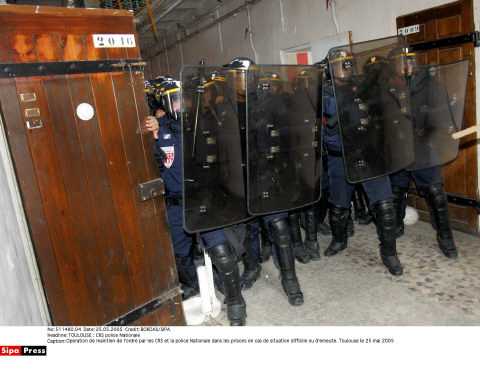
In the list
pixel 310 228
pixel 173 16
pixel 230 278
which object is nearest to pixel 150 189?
pixel 230 278

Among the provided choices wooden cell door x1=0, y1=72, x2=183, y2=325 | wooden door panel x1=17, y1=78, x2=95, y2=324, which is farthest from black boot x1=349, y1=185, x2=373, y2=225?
wooden door panel x1=17, y1=78, x2=95, y2=324

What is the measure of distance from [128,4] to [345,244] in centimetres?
476

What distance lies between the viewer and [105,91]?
1819 mm

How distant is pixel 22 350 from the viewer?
4.44 feet

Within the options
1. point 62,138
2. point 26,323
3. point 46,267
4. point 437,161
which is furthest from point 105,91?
point 437,161

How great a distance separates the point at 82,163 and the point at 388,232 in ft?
6.57

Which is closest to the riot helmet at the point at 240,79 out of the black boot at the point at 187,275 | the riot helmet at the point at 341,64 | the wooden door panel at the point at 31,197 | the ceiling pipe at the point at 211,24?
the riot helmet at the point at 341,64

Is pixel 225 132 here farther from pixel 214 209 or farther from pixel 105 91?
pixel 105 91

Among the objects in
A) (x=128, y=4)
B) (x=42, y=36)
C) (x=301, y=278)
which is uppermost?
(x=128, y=4)

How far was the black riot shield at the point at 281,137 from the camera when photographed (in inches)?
89.3

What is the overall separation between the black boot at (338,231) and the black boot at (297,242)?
196 mm

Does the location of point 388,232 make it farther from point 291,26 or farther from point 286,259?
point 291,26

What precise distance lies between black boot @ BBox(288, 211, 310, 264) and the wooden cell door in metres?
1.32

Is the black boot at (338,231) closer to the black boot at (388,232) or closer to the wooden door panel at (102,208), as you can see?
the black boot at (388,232)
